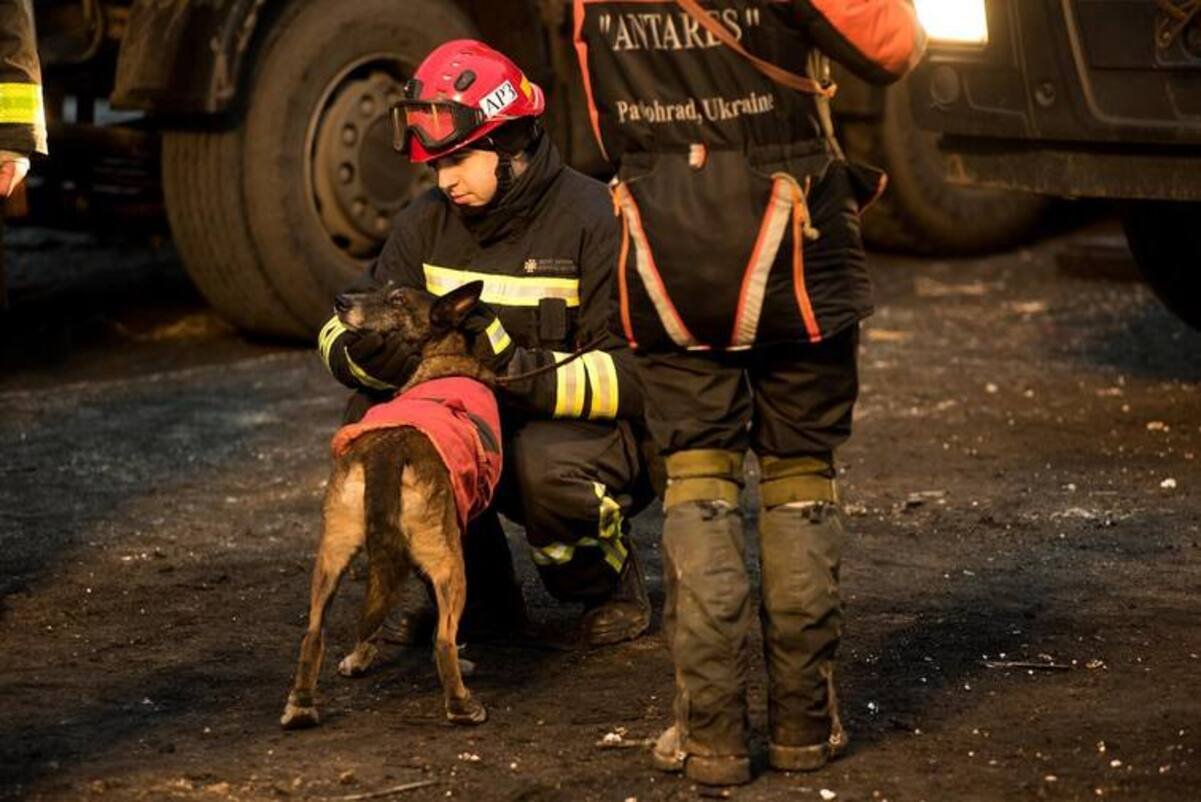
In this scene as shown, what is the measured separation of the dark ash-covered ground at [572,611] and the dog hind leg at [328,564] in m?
0.08

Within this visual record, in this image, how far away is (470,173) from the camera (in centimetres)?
617

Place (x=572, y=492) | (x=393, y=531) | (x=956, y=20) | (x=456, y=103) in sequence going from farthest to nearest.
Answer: (x=956, y=20) < (x=572, y=492) < (x=456, y=103) < (x=393, y=531)

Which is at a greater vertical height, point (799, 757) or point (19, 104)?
point (19, 104)

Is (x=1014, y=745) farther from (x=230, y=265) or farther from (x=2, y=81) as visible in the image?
(x=230, y=265)

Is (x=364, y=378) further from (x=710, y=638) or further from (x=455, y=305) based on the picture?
(x=710, y=638)

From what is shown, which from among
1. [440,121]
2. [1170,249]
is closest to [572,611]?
[440,121]

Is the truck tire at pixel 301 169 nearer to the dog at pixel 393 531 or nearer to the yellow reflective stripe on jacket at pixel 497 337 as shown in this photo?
the yellow reflective stripe on jacket at pixel 497 337

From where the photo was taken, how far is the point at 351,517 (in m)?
5.53

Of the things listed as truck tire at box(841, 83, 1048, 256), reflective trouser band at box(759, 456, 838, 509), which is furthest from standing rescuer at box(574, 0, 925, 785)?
truck tire at box(841, 83, 1048, 256)

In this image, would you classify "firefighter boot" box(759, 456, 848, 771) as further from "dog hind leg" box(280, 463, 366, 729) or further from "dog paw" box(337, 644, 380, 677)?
"dog paw" box(337, 644, 380, 677)

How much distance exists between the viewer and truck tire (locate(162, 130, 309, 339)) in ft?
32.9

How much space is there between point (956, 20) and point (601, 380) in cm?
322

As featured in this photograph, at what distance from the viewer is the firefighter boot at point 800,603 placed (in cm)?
512

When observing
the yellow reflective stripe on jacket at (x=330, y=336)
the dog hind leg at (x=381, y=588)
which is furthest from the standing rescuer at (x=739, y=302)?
the yellow reflective stripe on jacket at (x=330, y=336)
